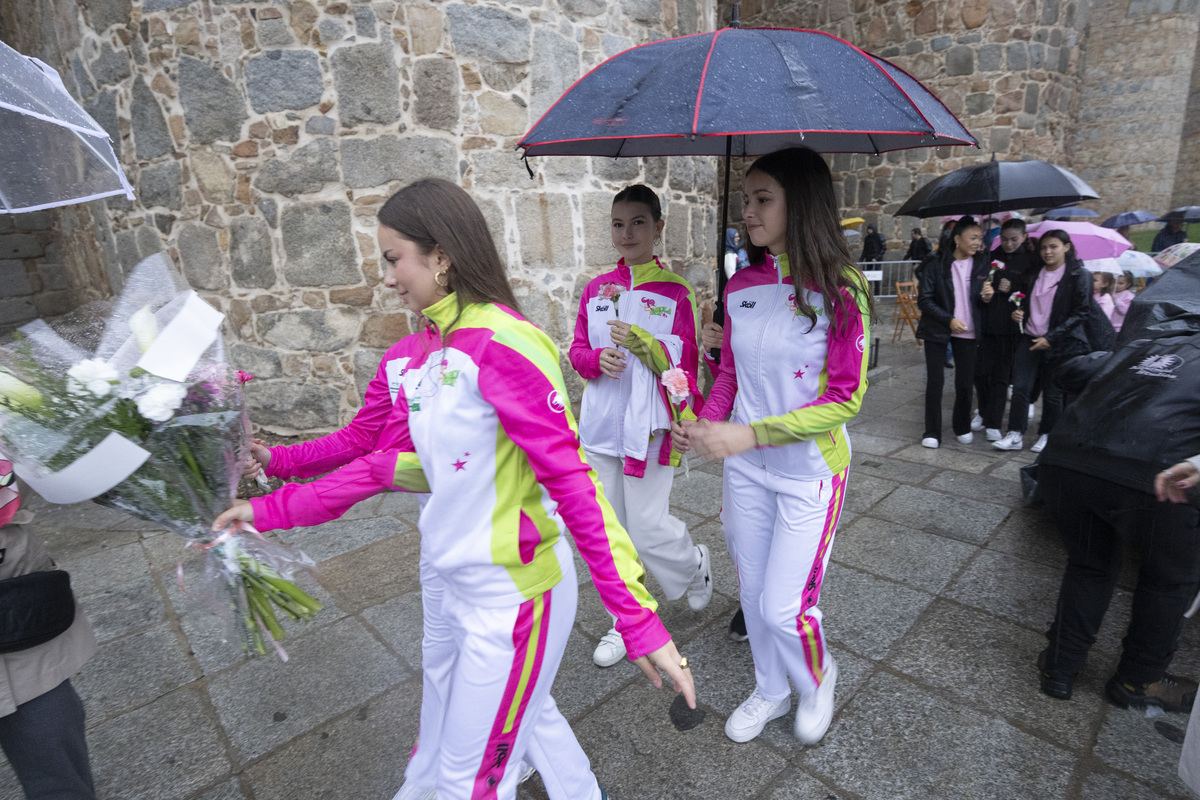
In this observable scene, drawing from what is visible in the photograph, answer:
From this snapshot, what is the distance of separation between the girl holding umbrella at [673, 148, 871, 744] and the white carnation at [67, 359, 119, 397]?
5.02ft

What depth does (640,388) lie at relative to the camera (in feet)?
9.09

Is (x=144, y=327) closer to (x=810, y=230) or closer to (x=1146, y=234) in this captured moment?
(x=810, y=230)

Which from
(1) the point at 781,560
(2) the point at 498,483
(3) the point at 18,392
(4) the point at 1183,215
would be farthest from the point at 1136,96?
(3) the point at 18,392

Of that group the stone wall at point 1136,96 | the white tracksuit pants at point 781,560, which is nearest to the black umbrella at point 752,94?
the white tracksuit pants at point 781,560

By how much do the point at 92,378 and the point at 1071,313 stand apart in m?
5.76

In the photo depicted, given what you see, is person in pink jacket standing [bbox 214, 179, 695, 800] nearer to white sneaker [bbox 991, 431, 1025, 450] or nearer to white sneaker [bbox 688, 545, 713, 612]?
white sneaker [bbox 688, 545, 713, 612]

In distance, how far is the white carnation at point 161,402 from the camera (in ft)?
4.58

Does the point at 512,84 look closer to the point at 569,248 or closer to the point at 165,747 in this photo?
the point at 569,248

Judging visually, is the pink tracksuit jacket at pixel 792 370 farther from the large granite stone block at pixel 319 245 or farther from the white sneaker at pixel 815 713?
the large granite stone block at pixel 319 245

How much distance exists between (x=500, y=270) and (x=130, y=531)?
4.29 metres

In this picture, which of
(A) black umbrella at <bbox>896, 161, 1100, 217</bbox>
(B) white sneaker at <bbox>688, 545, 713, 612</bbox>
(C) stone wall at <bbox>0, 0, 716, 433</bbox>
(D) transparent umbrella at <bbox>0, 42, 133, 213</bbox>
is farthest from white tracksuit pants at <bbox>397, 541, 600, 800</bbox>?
(A) black umbrella at <bbox>896, 161, 1100, 217</bbox>

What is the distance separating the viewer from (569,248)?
542 cm

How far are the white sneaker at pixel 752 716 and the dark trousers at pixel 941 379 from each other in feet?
13.0

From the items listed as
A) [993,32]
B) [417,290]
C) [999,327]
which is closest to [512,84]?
[417,290]
